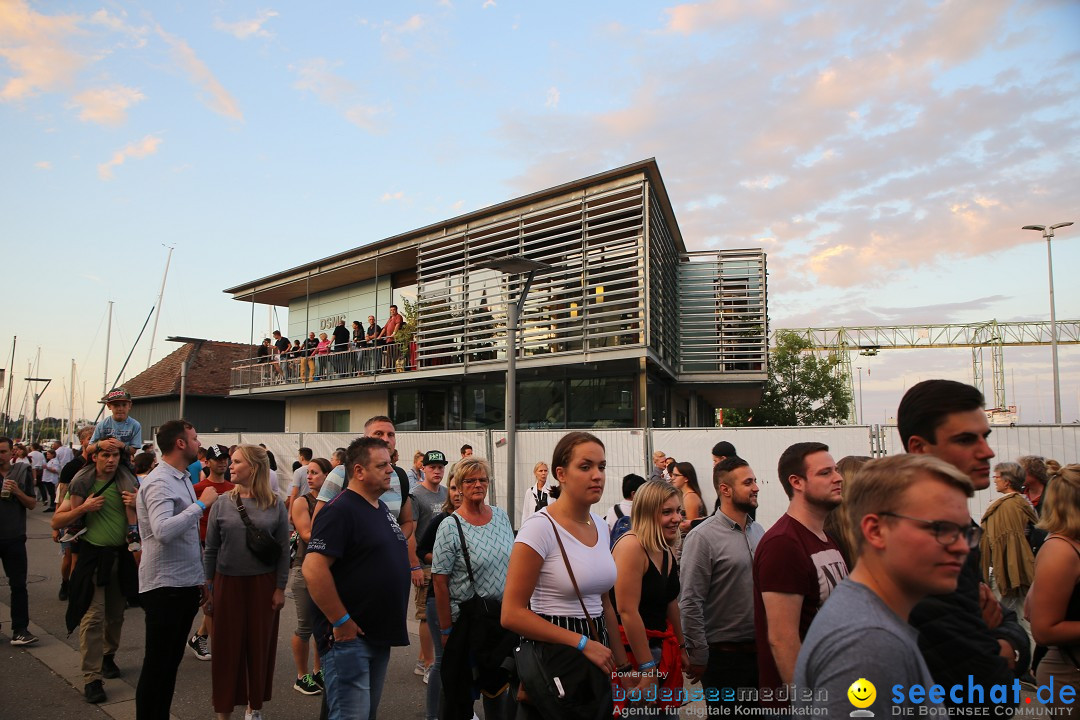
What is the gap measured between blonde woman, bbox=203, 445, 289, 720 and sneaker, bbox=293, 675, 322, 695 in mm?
542

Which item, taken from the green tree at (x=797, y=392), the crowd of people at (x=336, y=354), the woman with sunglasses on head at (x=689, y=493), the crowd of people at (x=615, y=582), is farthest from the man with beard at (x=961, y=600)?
the green tree at (x=797, y=392)

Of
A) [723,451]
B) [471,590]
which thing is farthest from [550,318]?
[471,590]

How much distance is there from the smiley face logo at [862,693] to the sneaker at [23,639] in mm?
8744

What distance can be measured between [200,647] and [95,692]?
53.6 inches

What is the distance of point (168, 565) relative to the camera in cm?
505

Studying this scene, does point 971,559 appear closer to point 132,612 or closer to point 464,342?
point 132,612

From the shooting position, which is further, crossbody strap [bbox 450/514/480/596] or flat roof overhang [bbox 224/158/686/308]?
flat roof overhang [bbox 224/158/686/308]

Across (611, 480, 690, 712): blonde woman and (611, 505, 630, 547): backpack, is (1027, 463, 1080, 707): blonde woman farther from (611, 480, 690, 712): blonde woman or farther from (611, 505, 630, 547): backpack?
(611, 505, 630, 547): backpack

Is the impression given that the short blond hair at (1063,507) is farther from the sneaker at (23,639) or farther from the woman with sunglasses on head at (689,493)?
the sneaker at (23,639)

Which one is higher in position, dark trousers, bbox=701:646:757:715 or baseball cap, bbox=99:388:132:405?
baseball cap, bbox=99:388:132:405

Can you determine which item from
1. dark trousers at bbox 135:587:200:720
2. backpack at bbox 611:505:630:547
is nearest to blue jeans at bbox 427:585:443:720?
backpack at bbox 611:505:630:547

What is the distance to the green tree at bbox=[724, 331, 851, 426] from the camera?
5309cm

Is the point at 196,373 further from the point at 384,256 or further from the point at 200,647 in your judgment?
the point at 200,647

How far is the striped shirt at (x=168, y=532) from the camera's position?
5035 mm
